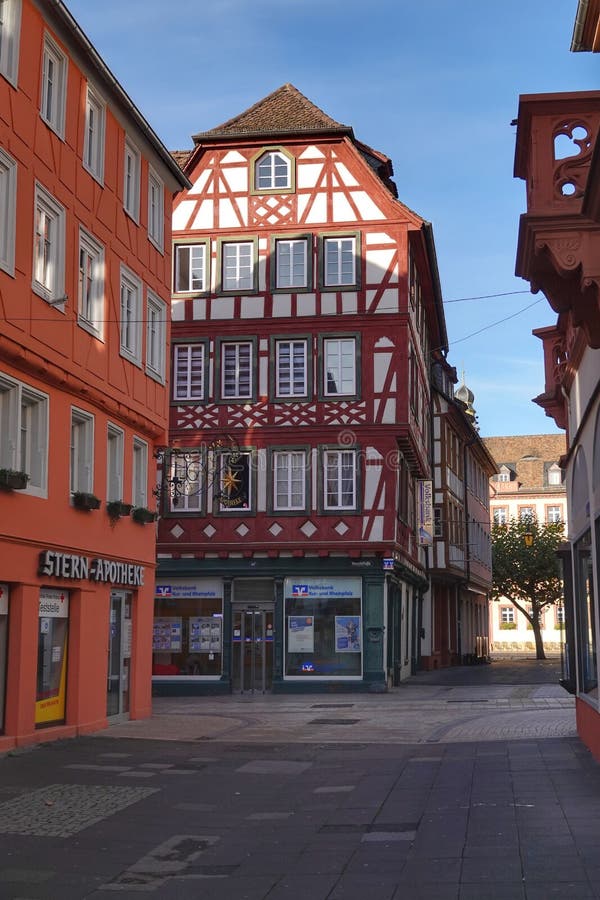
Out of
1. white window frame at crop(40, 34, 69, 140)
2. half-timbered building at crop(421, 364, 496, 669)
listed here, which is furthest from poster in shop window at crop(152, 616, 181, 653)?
white window frame at crop(40, 34, 69, 140)

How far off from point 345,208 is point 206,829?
2604 centimetres

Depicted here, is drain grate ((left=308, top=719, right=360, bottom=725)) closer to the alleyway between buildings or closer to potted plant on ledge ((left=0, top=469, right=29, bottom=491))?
the alleyway between buildings

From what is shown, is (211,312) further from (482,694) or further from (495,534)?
(495,534)

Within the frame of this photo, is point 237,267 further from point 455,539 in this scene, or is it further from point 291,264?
point 455,539

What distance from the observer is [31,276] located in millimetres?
17641

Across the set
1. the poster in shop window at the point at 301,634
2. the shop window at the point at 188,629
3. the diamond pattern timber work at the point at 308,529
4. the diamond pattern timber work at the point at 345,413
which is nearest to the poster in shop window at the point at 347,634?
the poster in shop window at the point at 301,634

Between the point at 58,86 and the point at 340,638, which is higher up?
the point at 58,86

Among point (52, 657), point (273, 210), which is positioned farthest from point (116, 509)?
point (273, 210)

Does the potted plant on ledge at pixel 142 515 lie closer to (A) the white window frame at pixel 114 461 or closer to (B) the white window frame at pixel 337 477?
(A) the white window frame at pixel 114 461

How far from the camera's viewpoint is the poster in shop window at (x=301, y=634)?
32.7 m

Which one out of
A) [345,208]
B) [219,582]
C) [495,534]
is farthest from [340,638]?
[495,534]

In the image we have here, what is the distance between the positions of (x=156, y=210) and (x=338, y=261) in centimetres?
1042

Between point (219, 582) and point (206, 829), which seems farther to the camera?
point (219, 582)

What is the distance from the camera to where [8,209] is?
17.0m
